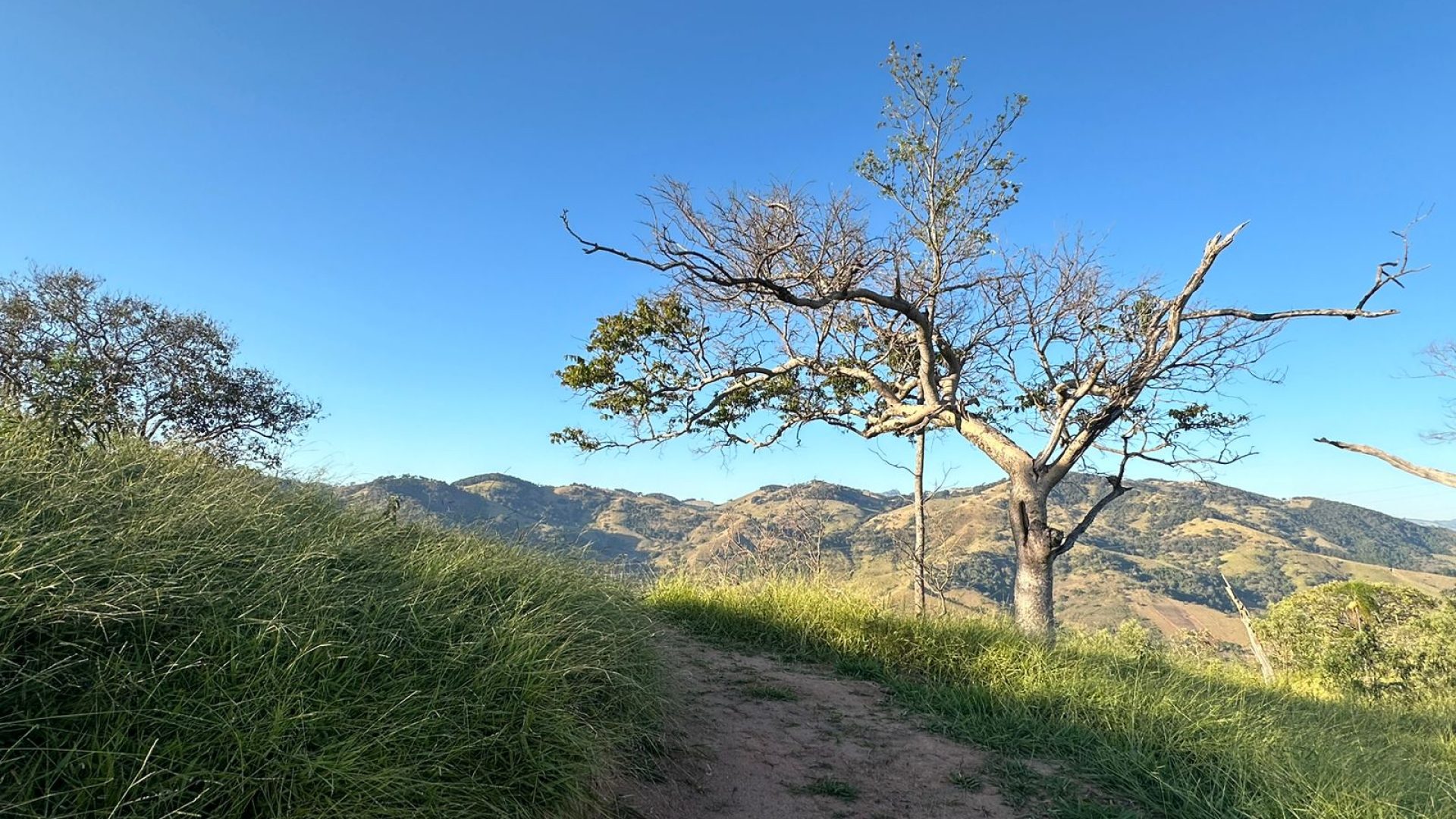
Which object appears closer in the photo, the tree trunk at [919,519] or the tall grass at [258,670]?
the tall grass at [258,670]

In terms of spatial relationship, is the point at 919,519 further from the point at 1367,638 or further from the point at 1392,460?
the point at 1367,638

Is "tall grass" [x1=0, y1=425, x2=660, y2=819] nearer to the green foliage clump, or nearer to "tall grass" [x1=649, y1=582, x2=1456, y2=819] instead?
"tall grass" [x1=649, y1=582, x2=1456, y2=819]

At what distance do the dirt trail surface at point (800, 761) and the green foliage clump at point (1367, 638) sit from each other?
1523 cm

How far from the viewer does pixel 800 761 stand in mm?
4316

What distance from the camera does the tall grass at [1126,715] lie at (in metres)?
3.90

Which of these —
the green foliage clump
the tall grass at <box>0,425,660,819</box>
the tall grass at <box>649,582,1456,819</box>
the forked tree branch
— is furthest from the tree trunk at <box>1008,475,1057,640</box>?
the green foliage clump

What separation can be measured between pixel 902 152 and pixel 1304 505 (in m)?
141

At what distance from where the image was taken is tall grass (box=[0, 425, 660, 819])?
195cm

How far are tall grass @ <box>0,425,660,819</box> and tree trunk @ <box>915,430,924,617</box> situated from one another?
6.07 meters

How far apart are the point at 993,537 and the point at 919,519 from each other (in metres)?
58.1

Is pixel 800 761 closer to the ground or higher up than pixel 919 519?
closer to the ground

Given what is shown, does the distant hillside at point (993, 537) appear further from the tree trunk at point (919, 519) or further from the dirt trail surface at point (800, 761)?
the dirt trail surface at point (800, 761)

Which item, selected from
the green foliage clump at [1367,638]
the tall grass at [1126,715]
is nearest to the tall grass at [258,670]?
the tall grass at [1126,715]

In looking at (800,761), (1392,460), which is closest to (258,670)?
(800,761)
